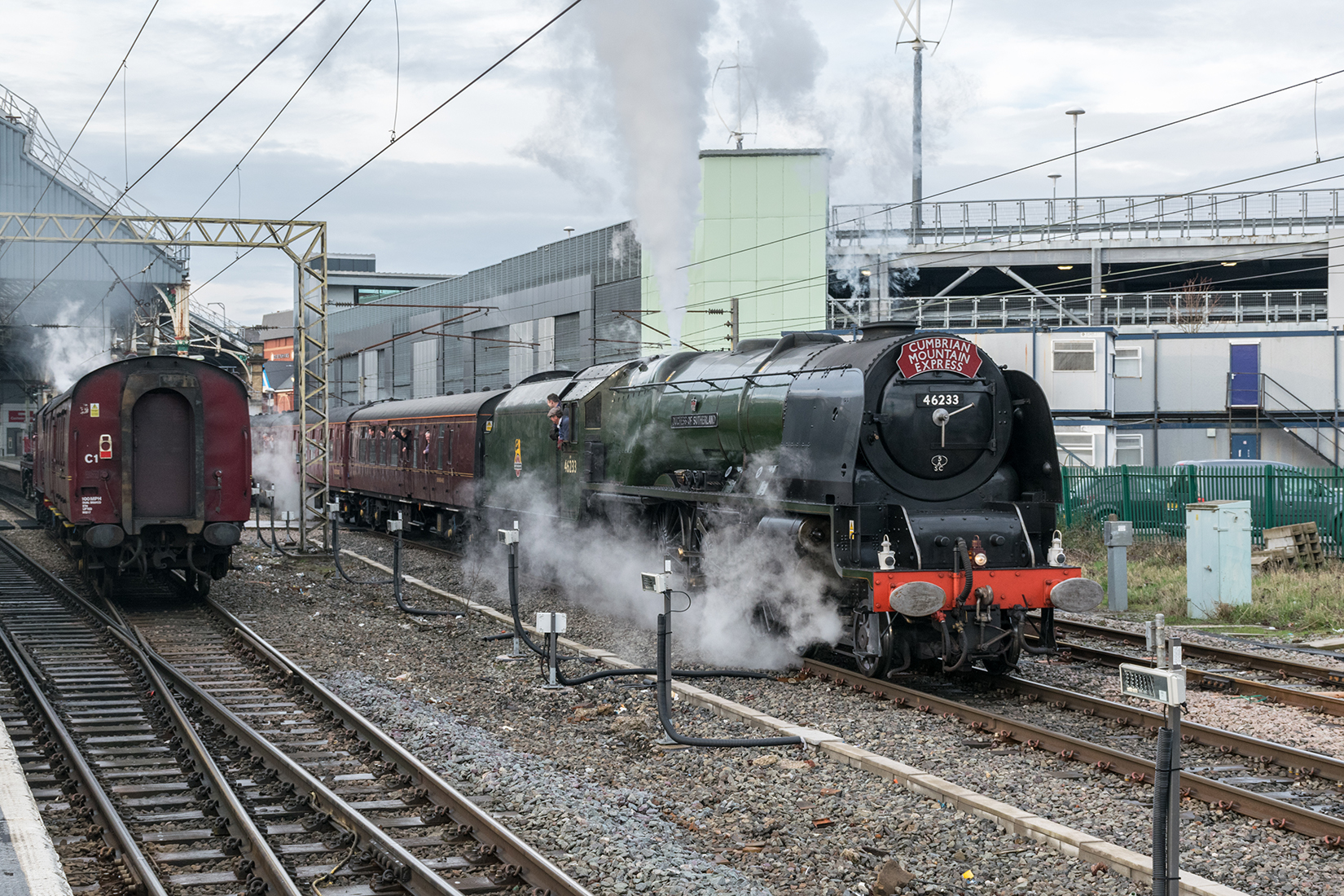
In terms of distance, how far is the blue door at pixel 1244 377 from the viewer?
30250 mm

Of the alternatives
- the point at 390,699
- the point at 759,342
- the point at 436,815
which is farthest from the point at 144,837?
the point at 759,342

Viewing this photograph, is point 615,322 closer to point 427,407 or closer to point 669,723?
point 427,407

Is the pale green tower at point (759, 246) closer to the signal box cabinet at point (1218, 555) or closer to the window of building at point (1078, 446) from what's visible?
the window of building at point (1078, 446)

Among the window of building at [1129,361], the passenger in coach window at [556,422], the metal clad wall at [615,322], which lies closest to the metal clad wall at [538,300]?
the metal clad wall at [615,322]

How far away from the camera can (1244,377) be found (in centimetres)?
3034

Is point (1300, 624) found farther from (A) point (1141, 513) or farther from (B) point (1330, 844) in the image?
(B) point (1330, 844)

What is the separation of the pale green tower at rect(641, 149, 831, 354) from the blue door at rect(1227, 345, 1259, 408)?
11.2 metres

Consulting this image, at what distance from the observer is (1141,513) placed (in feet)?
68.7

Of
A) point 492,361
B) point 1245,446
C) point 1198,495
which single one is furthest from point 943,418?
point 492,361

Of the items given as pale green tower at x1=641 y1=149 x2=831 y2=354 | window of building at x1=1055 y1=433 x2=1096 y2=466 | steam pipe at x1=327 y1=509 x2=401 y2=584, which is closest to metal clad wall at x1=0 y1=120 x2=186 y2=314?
pale green tower at x1=641 y1=149 x2=831 y2=354

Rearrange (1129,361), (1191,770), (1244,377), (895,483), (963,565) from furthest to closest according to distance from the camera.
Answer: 1. (1129,361)
2. (1244,377)
3. (895,483)
4. (963,565)
5. (1191,770)

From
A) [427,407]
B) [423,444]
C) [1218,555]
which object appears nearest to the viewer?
[1218,555]

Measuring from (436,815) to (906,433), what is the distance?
5.37m

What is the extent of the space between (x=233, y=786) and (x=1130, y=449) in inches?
1072
